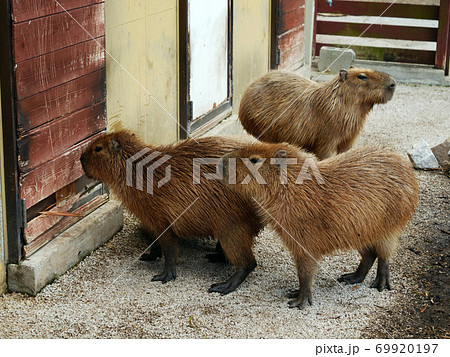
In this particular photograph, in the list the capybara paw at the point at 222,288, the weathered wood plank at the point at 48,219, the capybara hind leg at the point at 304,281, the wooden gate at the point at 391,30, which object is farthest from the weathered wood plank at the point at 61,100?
the wooden gate at the point at 391,30

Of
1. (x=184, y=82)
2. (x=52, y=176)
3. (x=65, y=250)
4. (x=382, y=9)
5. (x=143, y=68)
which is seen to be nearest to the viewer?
(x=52, y=176)

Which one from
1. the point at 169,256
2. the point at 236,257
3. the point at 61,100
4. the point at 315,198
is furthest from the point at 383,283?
the point at 61,100

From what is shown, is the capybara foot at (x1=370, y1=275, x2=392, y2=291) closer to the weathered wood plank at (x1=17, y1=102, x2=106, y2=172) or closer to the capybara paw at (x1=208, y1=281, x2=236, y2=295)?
the capybara paw at (x1=208, y1=281, x2=236, y2=295)

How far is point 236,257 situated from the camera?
14.5ft

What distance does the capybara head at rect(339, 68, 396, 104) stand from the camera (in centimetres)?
583

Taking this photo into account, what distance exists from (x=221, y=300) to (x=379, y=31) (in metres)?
8.07

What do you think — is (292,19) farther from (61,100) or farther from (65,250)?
(65,250)

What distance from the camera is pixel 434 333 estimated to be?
3.99 metres

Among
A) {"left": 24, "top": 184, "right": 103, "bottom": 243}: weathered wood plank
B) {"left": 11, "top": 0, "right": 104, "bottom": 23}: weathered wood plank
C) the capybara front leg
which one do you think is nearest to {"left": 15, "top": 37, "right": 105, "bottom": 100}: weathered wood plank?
{"left": 11, "top": 0, "right": 104, "bottom": 23}: weathered wood plank

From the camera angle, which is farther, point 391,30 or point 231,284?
point 391,30
